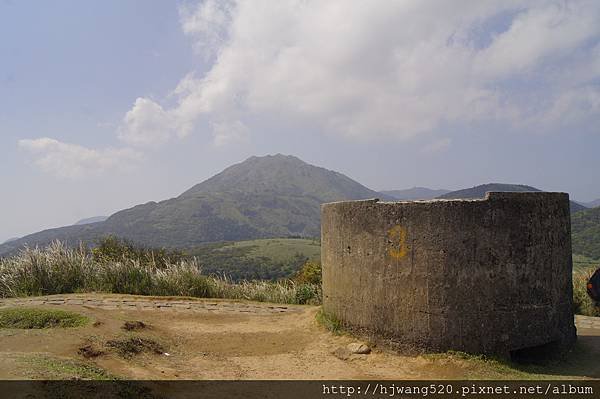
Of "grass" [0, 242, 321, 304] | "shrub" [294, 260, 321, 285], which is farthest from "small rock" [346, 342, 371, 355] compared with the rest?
"shrub" [294, 260, 321, 285]

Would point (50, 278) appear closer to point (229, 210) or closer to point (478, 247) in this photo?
point (478, 247)

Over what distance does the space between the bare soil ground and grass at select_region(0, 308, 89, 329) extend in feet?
0.90

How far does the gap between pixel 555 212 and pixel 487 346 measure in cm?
207

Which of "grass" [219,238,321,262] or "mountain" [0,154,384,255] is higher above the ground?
"mountain" [0,154,384,255]

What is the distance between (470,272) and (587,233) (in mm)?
36506

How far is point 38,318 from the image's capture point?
665 centimetres

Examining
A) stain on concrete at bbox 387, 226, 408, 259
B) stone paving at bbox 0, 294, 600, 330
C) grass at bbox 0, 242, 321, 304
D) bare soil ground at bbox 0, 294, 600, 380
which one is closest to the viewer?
bare soil ground at bbox 0, 294, 600, 380

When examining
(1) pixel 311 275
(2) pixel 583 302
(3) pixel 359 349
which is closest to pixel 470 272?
(3) pixel 359 349

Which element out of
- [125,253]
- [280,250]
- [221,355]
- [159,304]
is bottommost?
[280,250]

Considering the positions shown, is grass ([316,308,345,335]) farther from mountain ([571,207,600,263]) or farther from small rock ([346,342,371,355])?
mountain ([571,207,600,263])

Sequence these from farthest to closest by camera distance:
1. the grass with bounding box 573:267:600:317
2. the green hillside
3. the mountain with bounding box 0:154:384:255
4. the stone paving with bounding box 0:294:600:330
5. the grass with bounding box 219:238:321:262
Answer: the mountain with bounding box 0:154:384:255
the grass with bounding box 219:238:321:262
the green hillside
the grass with bounding box 573:267:600:317
the stone paving with bounding box 0:294:600:330

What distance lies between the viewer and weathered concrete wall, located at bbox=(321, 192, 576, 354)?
18.6 feet

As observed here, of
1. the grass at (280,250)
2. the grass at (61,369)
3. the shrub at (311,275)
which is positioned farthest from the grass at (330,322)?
the grass at (280,250)

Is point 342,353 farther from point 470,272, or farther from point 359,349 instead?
point 470,272
